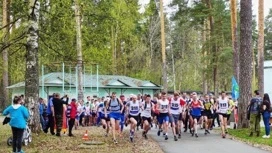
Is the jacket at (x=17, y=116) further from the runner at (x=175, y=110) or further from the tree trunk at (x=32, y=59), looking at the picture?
the runner at (x=175, y=110)

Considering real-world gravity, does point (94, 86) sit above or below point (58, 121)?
above

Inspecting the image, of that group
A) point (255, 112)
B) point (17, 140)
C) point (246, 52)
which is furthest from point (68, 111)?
point (246, 52)

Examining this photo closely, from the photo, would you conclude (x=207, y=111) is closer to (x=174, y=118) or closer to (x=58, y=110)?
(x=174, y=118)

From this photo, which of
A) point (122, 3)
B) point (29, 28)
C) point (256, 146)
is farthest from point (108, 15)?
point (122, 3)

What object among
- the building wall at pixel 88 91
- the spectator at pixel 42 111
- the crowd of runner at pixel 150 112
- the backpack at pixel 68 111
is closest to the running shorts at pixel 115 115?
the crowd of runner at pixel 150 112

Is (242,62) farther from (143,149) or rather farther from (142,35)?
(142,35)

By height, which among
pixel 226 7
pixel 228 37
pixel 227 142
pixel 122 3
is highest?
pixel 122 3

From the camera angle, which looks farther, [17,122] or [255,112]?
[255,112]

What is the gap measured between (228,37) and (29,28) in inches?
1178

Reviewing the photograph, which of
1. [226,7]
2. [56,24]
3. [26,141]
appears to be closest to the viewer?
[26,141]

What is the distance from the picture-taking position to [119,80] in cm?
4762

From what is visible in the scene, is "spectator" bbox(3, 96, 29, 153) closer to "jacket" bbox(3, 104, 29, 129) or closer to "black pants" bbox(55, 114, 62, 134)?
"jacket" bbox(3, 104, 29, 129)

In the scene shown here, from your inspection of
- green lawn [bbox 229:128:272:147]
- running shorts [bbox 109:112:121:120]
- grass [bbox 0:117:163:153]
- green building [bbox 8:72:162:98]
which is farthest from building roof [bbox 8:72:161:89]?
grass [bbox 0:117:163:153]

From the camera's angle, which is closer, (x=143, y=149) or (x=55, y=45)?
(x=143, y=149)
